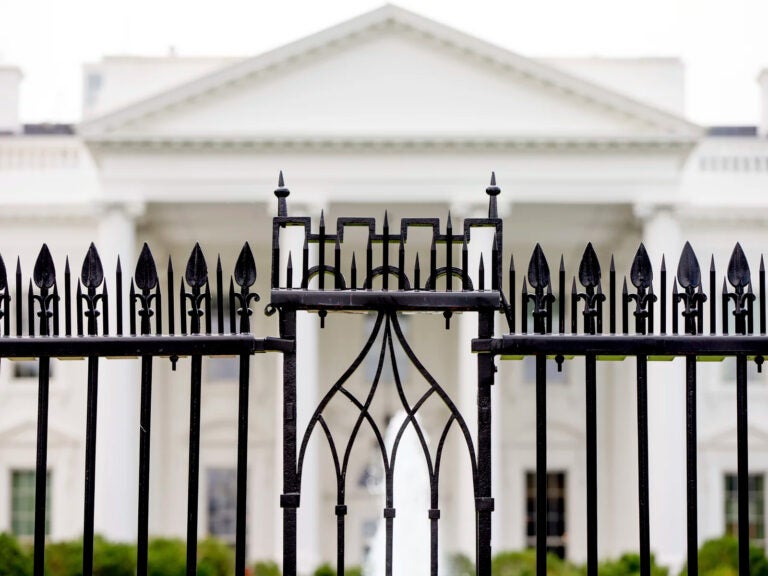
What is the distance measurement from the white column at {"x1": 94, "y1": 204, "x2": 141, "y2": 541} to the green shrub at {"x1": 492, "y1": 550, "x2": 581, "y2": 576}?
8.19m

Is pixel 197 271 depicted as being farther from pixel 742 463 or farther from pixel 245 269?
pixel 742 463

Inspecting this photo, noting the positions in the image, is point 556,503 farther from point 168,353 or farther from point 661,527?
point 168,353

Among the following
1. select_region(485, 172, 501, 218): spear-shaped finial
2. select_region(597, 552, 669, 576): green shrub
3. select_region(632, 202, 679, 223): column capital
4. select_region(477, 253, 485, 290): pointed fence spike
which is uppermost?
select_region(632, 202, 679, 223): column capital

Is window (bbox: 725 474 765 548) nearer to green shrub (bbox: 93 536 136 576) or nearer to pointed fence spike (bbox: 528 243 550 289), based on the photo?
green shrub (bbox: 93 536 136 576)

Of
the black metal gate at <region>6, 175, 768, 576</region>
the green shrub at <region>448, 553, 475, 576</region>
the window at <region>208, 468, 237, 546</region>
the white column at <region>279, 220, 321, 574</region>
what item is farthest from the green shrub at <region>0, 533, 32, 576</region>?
the window at <region>208, 468, 237, 546</region>

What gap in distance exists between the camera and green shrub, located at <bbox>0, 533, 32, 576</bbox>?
17127 mm

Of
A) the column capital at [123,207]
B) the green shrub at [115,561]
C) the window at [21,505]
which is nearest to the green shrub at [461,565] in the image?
the green shrub at [115,561]

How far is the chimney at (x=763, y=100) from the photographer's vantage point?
113 ft

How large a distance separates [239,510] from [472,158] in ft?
72.7

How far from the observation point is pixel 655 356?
4.42 meters

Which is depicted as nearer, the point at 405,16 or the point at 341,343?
the point at 405,16

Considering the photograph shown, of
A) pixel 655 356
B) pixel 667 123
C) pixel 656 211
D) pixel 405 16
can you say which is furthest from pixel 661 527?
pixel 655 356

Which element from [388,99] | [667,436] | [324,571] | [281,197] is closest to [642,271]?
[281,197]

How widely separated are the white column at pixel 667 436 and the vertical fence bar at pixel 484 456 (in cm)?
2132
